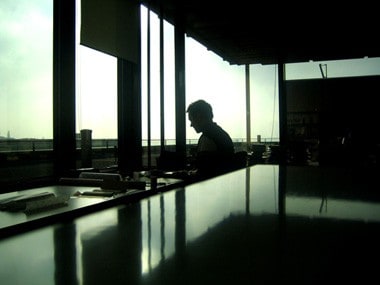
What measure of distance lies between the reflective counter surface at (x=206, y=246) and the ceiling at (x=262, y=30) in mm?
3652

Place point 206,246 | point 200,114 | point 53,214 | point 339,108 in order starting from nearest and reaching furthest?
point 206,246, point 53,214, point 200,114, point 339,108

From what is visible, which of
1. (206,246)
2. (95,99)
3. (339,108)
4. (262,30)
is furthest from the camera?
(339,108)

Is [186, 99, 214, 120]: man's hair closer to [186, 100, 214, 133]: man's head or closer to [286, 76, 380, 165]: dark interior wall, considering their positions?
[186, 100, 214, 133]: man's head

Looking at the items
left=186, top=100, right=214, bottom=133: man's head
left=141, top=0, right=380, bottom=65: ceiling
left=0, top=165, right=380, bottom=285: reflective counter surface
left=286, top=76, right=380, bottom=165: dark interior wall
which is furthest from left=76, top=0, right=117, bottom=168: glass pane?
left=286, top=76, right=380, bottom=165: dark interior wall

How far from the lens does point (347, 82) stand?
8.59m

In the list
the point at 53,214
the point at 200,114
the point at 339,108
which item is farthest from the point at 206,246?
the point at 339,108

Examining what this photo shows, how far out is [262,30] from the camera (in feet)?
19.8

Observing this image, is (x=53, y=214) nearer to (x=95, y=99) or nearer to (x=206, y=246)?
(x=206, y=246)

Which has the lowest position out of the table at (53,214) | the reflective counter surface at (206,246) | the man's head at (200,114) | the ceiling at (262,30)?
the table at (53,214)

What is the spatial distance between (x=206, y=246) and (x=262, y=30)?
5.99 meters

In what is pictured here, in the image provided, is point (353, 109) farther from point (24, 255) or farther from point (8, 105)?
point (24, 255)

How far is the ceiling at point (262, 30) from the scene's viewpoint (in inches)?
193

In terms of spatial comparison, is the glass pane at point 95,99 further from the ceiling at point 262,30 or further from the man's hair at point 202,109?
the ceiling at point 262,30

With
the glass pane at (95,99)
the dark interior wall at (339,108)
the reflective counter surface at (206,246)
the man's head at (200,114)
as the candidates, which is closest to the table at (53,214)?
the reflective counter surface at (206,246)
